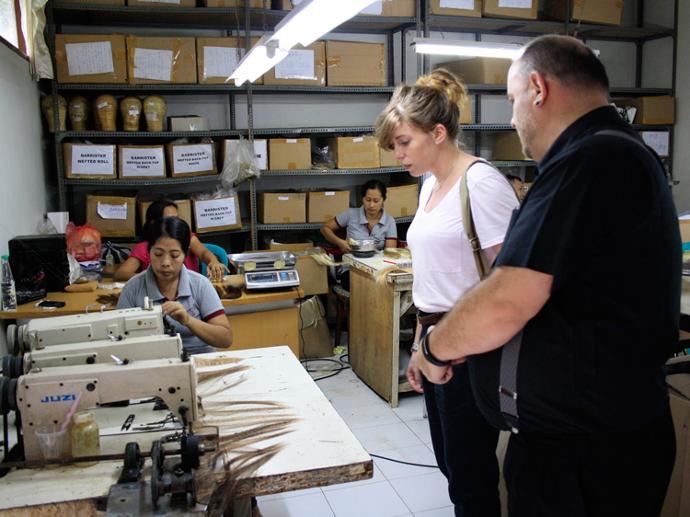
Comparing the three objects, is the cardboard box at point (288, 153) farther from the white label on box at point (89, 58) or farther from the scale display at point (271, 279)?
the scale display at point (271, 279)

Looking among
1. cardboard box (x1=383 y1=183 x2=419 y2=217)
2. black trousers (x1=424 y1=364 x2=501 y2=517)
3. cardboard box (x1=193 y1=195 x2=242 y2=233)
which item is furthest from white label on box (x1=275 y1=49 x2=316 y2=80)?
black trousers (x1=424 y1=364 x2=501 y2=517)

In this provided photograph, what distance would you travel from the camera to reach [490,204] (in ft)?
5.49

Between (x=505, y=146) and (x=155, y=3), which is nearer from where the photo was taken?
(x=155, y=3)

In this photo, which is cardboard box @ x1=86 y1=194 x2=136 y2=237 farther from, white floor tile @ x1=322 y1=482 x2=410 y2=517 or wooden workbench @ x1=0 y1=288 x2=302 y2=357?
white floor tile @ x1=322 y1=482 x2=410 y2=517

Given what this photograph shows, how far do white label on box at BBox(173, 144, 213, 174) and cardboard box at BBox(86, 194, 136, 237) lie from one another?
0.41 metres

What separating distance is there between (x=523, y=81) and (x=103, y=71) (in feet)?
12.3

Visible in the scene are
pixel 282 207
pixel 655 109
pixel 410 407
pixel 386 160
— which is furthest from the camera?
pixel 655 109

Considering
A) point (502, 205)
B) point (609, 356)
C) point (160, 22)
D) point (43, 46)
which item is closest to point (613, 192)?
point (609, 356)

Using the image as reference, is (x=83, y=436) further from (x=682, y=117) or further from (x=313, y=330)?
(x=682, y=117)

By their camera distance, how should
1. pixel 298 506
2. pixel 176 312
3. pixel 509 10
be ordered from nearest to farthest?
1. pixel 176 312
2. pixel 298 506
3. pixel 509 10

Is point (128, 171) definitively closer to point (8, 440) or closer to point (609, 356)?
point (8, 440)

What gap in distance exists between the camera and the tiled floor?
2.60 metres

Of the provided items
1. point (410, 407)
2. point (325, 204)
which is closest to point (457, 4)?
point (325, 204)

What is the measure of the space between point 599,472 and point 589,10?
17.1 ft
